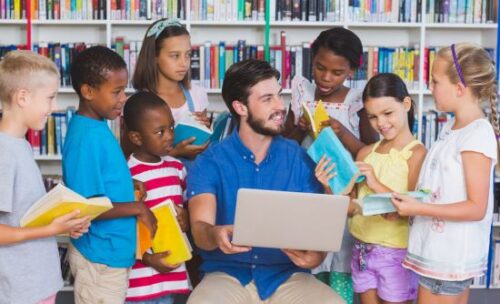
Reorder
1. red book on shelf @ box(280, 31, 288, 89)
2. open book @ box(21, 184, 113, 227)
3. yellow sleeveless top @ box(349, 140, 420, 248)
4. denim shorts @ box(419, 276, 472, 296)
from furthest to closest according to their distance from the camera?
red book on shelf @ box(280, 31, 288, 89) < yellow sleeveless top @ box(349, 140, 420, 248) < denim shorts @ box(419, 276, 472, 296) < open book @ box(21, 184, 113, 227)

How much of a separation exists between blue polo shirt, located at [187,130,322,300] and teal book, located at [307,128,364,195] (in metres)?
0.13

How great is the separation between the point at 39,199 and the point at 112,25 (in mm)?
2488

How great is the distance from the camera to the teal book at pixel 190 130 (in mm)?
3074

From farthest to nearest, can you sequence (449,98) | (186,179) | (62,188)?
(186,179) < (449,98) < (62,188)

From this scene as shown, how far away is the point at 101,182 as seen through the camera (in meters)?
2.61

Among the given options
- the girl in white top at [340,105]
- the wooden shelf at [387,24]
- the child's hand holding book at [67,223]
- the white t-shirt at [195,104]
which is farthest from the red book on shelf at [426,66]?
the child's hand holding book at [67,223]

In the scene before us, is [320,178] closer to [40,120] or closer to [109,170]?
[109,170]

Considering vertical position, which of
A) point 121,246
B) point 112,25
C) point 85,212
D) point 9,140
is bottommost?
point 121,246

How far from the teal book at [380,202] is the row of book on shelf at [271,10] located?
7.14 ft

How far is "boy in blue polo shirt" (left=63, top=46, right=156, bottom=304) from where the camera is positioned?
2635 millimetres

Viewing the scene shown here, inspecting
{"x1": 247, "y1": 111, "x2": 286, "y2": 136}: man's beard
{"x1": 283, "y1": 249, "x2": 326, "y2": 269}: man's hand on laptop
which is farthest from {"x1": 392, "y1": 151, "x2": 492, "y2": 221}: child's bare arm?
{"x1": 247, "y1": 111, "x2": 286, "y2": 136}: man's beard

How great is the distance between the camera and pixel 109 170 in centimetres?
266

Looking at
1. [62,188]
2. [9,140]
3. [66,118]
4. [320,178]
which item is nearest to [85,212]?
[62,188]

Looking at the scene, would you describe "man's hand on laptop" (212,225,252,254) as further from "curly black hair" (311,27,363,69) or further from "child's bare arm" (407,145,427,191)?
"curly black hair" (311,27,363,69)
